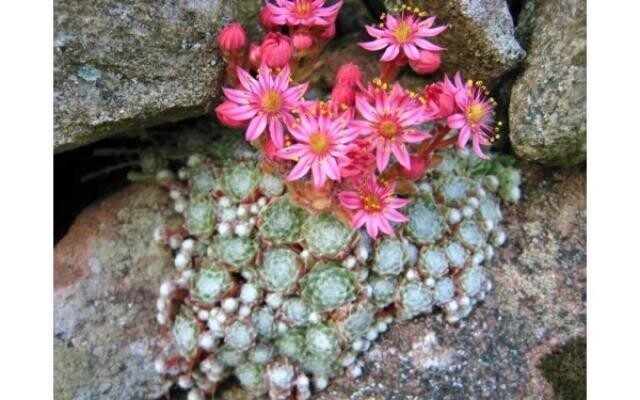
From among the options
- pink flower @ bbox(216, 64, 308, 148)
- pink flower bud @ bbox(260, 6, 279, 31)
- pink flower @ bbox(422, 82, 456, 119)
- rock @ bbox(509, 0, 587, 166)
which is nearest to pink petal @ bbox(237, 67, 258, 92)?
pink flower @ bbox(216, 64, 308, 148)

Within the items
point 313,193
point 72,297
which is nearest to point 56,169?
point 72,297

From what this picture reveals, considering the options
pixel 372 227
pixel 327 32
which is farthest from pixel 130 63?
pixel 372 227

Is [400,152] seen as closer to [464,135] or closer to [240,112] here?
[464,135]

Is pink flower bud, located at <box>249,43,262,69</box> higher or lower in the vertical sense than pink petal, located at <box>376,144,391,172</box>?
higher

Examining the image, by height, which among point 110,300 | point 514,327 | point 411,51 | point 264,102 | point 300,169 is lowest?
point 110,300

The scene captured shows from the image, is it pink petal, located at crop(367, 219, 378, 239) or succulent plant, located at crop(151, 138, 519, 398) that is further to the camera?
succulent plant, located at crop(151, 138, 519, 398)

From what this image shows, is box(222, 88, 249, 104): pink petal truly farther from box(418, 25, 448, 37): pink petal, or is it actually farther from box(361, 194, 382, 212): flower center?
box(418, 25, 448, 37): pink petal

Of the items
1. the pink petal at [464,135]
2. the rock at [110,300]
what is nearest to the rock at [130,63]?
the rock at [110,300]
